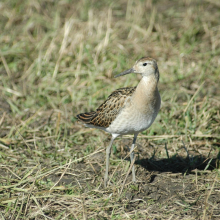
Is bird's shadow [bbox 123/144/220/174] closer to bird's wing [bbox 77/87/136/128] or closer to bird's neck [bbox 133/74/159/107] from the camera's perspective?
bird's wing [bbox 77/87/136/128]

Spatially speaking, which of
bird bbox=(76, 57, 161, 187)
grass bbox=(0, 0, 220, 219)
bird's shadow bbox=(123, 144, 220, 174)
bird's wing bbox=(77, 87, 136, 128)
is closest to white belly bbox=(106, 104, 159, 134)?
bird bbox=(76, 57, 161, 187)

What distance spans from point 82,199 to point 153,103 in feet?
5.27

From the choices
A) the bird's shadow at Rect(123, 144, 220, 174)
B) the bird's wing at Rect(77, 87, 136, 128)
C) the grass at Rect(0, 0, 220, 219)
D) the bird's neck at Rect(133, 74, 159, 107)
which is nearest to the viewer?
the grass at Rect(0, 0, 220, 219)

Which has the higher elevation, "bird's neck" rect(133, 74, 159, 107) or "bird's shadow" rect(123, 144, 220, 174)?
"bird's neck" rect(133, 74, 159, 107)

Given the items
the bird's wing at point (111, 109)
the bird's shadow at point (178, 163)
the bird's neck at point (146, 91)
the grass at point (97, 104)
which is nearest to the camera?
the grass at point (97, 104)

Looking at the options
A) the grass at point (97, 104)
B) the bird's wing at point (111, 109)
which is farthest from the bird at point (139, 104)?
the grass at point (97, 104)

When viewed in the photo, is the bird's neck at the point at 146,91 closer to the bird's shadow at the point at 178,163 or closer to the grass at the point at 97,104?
the grass at the point at 97,104

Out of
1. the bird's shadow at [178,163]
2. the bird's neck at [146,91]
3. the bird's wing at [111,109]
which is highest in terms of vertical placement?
the bird's neck at [146,91]

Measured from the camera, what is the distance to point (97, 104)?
7.30 m

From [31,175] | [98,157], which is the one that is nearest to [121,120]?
[98,157]

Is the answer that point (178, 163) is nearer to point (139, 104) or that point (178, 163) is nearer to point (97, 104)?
point (139, 104)

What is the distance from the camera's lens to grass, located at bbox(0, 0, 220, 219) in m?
4.73

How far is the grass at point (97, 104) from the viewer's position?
4.73 meters

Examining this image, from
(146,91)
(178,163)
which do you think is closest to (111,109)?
(146,91)
